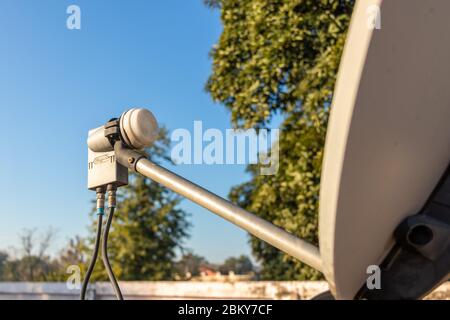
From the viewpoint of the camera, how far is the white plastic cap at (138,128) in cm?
127

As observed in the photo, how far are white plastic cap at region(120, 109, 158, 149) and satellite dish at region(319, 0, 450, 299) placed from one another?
28.3 inches

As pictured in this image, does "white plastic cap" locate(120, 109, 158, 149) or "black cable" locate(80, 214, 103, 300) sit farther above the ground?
"white plastic cap" locate(120, 109, 158, 149)

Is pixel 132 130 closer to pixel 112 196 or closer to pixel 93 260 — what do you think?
pixel 112 196

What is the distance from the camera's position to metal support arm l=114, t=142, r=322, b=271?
0.81 meters

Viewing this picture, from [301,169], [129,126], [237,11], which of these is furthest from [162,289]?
[129,126]

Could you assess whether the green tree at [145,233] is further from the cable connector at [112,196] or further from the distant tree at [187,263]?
the cable connector at [112,196]

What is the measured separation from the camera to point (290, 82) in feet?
24.1

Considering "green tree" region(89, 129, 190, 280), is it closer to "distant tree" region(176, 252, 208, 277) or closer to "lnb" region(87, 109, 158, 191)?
"distant tree" region(176, 252, 208, 277)

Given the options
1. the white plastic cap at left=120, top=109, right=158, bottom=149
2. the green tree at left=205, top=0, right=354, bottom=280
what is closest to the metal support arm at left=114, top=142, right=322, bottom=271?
the white plastic cap at left=120, top=109, right=158, bottom=149

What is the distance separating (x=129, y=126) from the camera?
1.26 meters

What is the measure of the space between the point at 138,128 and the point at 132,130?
0.02m
